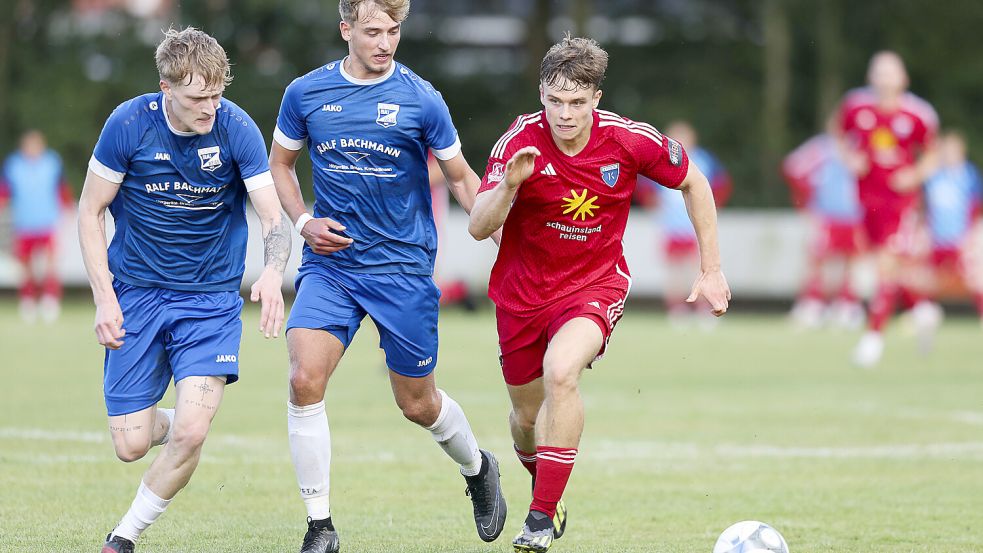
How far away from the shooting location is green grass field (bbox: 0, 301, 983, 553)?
6.69 meters

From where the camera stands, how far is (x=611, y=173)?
21.2 feet

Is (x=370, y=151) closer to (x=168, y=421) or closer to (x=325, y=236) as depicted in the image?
(x=325, y=236)

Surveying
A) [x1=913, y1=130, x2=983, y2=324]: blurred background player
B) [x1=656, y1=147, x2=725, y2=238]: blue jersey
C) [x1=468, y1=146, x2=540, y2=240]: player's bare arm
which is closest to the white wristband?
[x1=468, y1=146, x2=540, y2=240]: player's bare arm

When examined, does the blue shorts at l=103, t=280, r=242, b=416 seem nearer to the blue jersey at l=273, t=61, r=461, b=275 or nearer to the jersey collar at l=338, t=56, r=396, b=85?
the blue jersey at l=273, t=61, r=461, b=275

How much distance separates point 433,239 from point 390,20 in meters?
1.01

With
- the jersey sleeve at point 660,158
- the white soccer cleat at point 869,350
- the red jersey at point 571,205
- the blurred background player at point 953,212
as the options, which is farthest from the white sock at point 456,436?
the blurred background player at point 953,212

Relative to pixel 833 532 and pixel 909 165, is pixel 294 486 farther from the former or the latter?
pixel 909 165

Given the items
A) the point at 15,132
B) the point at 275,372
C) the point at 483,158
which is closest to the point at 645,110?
the point at 483,158

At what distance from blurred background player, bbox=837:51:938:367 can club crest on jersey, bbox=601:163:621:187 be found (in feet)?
28.1

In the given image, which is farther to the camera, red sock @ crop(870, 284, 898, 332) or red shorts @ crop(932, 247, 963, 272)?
red shorts @ crop(932, 247, 963, 272)

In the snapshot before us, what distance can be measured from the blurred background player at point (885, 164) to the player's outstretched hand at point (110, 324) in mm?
9966

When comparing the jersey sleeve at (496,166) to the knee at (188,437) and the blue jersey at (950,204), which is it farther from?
the blue jersey at (950,204)

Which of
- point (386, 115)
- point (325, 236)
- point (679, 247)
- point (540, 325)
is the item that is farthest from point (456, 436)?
point (679, 247)

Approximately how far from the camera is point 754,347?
1686cm
